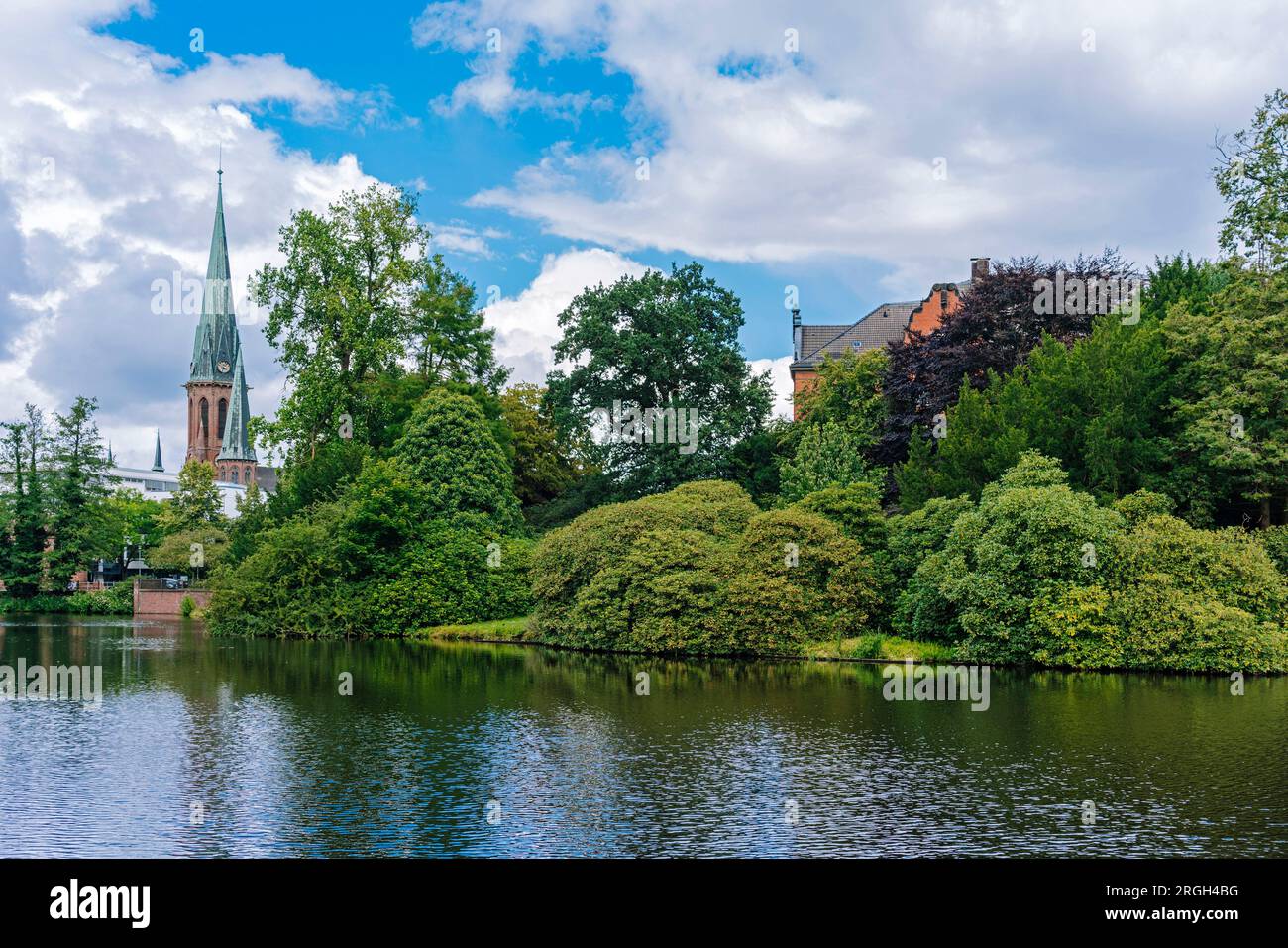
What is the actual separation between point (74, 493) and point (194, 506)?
15.0 m

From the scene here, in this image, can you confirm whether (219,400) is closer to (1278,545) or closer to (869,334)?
(869,334)

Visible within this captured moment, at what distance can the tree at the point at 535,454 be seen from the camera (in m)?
65.1

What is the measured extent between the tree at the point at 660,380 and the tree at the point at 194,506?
37.8m

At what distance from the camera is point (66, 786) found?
1817 cm

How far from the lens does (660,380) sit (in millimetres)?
56688

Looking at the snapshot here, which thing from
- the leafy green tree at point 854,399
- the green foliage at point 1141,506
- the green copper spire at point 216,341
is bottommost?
the green foliage at point 1141,506

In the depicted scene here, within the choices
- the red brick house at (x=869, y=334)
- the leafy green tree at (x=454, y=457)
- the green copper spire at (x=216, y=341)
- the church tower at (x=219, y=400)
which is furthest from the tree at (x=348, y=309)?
the church tower at (x=219, y=400)

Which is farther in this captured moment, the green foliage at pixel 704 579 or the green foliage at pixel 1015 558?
the green foliage at pixel 704 579

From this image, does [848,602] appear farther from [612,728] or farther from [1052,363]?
[612,728]

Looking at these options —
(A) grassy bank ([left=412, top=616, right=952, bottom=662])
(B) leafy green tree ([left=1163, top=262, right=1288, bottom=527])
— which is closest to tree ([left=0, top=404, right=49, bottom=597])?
(A) grassy bank ([left=412, top=616, right=952, bottom=662])

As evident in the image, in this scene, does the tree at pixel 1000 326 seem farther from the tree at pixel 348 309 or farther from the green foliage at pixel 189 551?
the green foliage at pixel 189 551

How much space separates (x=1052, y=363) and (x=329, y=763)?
91.5ft
